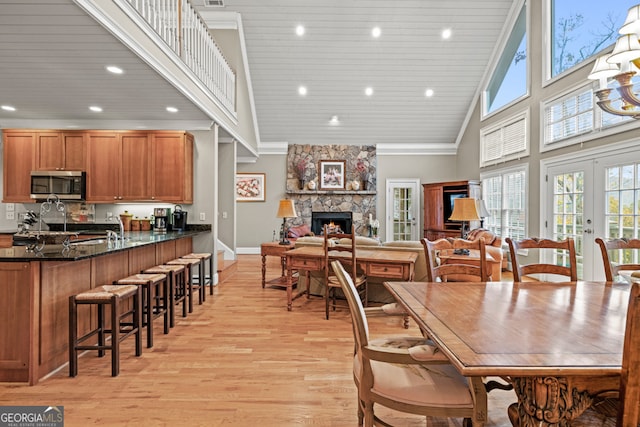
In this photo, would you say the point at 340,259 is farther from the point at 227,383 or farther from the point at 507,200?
the point at 507,200

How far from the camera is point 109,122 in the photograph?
5.54 m

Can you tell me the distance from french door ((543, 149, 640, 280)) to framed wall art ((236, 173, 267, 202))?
263 inches

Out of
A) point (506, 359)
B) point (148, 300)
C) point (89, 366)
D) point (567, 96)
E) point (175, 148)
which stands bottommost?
point (89, 366)

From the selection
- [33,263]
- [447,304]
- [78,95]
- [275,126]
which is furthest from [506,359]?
[275,126]

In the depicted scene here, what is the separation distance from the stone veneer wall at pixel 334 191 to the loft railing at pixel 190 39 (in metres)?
3.66

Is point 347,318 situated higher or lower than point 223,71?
lower

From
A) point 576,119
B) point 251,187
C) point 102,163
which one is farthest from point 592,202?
point 251,187

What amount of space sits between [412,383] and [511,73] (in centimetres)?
775

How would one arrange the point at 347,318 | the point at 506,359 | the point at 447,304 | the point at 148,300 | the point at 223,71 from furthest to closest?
the point at 223,71 < the point at 347,318 < the point at 148,300 < the point at 447,304 < the point at 506,359

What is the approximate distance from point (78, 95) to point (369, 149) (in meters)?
7.21

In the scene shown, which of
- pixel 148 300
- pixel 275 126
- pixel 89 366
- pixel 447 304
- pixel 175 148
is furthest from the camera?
pixel 275 126

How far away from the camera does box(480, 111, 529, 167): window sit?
6.87 m

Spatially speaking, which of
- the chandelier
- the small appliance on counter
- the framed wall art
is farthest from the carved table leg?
the framed wall art

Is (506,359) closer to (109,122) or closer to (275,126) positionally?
(109,122)
